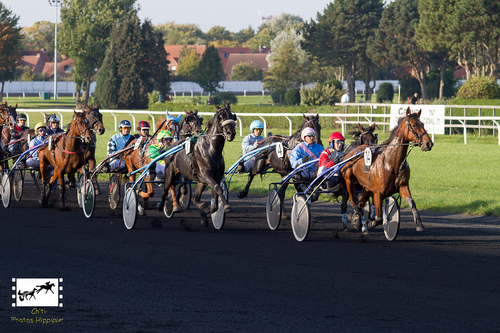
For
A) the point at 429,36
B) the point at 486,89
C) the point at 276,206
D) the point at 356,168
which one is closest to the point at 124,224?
the point at 276,206

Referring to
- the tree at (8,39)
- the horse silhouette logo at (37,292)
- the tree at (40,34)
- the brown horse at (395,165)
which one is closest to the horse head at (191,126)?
the brown horse at (395,165)

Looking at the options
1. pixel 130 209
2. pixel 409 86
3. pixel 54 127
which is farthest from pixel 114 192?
pixel 409 86

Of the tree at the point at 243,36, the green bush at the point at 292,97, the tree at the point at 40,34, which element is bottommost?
the green bush at the point at 292,97

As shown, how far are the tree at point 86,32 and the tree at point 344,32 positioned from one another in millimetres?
16395

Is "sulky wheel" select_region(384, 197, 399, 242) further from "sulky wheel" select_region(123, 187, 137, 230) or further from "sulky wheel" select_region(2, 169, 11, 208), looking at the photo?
"sulky wheel" select_region(2, 169, 11, 208)

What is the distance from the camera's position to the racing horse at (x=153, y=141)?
980cm

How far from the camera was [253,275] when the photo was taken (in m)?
6.21

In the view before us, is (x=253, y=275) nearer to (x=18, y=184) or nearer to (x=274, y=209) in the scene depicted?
(x=274, y=209)

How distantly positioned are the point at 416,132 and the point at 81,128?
5455 mm

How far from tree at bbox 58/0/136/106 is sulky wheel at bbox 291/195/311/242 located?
51.9 m

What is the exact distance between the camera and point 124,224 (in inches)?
373

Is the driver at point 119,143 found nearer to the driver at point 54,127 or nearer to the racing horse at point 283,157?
the driver at point 54,127

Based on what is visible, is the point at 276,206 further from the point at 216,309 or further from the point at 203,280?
the point at 216,309

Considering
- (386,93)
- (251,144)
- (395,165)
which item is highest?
(386,93)
